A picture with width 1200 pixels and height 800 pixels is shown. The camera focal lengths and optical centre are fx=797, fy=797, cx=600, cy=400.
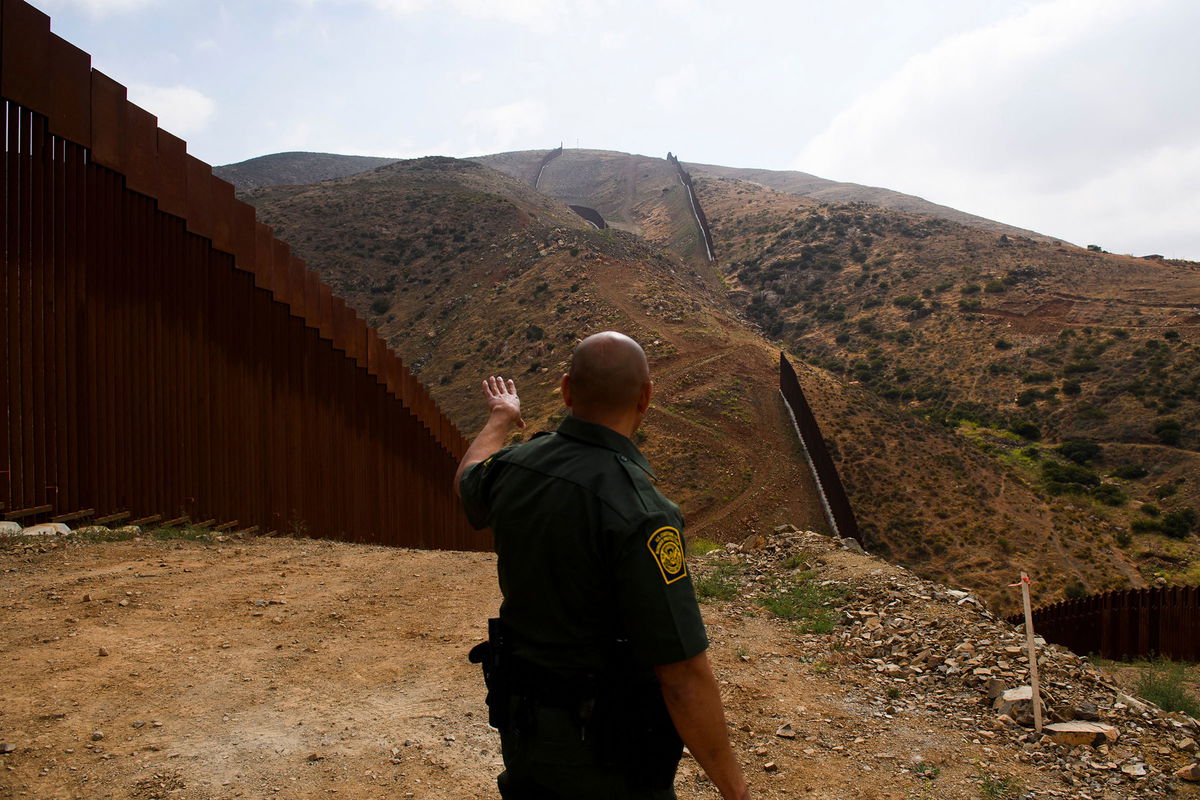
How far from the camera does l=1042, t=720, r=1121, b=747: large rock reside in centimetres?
539

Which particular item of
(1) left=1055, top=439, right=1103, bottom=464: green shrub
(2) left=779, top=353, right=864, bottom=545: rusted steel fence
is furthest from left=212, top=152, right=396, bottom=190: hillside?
(1) left=1055, top=439, right=1103, bottom=464: green shrub

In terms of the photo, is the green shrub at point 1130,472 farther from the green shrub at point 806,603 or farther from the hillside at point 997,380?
the green shrub at point 806,603

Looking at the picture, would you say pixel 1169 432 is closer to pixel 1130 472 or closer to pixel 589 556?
pixel 1130 472

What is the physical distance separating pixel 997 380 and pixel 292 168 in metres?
94.1

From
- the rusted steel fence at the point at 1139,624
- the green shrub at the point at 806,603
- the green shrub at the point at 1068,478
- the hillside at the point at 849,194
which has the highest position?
the hillside at the point at 849,194

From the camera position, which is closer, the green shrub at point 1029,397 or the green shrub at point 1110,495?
the green shrub at point 1110,495

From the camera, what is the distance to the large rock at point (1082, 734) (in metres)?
5.39

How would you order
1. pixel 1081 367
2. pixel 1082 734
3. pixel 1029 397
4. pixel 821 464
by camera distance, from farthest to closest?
pixel 1081 367, pixel 1029 397, pixel 821 464, pixel 1082 734

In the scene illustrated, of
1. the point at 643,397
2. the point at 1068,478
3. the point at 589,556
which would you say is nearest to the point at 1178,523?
the point at 1068,478

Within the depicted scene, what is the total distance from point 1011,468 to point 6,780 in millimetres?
29861

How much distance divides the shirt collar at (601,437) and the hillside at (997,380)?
21.5m

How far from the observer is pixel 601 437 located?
2293 millimetres

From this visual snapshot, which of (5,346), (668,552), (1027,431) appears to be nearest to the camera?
(668,552)

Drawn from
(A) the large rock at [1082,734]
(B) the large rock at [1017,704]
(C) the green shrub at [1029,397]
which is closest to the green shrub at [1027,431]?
(C) the green shrub at [1029,397]
